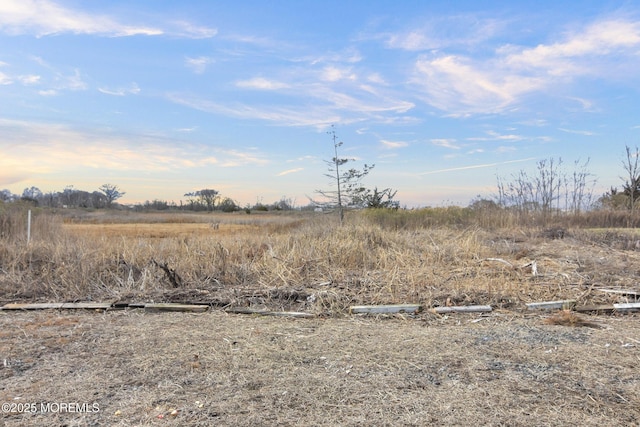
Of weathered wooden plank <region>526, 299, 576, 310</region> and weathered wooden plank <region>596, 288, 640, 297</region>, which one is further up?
weathered wooden plank <region>596, 288, 640, 297</region>

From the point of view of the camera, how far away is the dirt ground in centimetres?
244

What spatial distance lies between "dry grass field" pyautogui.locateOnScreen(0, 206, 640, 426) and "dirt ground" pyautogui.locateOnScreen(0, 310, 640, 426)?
0.06 feet

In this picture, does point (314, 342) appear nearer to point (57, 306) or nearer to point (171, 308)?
point (171, 308)

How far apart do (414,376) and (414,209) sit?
1422 cm

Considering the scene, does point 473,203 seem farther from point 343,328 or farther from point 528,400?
point 528,400

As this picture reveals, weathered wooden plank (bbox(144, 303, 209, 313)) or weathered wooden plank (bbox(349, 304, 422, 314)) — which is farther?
weathered wooden plank (bbox(144, 303, 209, 313))

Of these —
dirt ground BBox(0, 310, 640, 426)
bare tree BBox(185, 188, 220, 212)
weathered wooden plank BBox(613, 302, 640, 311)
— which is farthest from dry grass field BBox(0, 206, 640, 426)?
bare tree BBox(185, 188, 220, 212)

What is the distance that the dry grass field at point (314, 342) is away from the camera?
2.52m

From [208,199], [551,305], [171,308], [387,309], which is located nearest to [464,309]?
[387,309]

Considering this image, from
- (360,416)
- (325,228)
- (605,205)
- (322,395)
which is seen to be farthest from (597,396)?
(605,205)

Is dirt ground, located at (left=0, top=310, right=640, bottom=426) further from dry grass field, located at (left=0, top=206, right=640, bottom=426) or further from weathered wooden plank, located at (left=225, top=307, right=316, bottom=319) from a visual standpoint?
weathered wooden plank, located at (left=225, top=307, right=316, bottom=319)

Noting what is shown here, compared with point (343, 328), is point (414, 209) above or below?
above

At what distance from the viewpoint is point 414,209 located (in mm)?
16781

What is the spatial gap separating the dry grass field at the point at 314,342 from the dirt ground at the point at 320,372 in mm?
17
